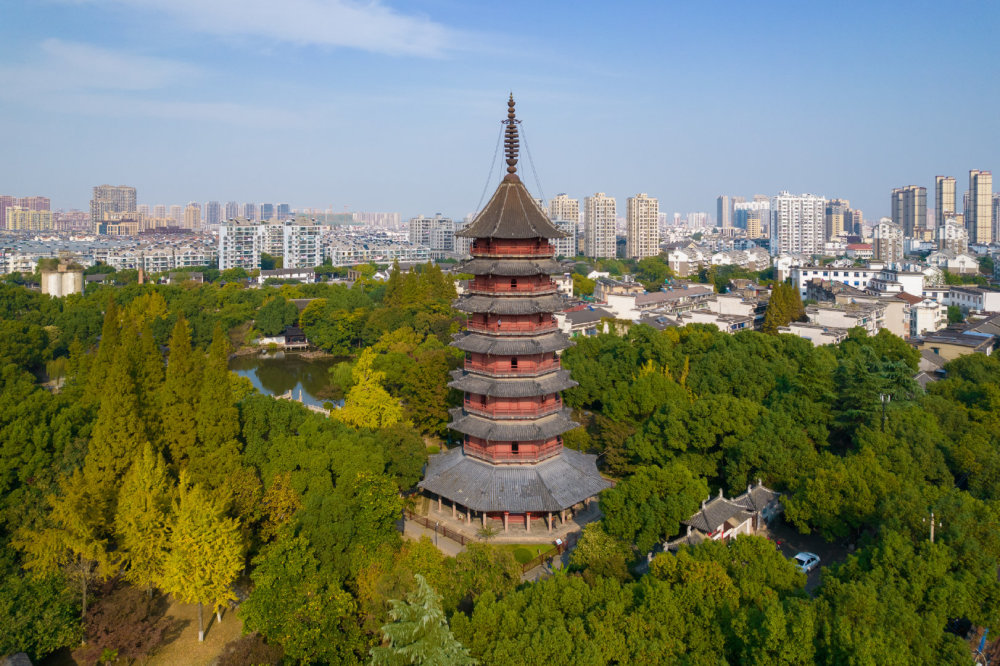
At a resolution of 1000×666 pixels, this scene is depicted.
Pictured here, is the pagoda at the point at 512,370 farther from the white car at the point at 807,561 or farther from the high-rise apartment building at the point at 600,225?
the high-rise apartment building at the point at 600,225

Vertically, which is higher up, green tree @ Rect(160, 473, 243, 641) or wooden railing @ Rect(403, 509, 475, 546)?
green tree @ Rect(160, 473, 243, 641)

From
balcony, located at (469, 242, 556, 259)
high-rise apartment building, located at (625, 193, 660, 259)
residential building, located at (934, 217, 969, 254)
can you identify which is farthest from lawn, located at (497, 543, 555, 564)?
residential building, located at (934, 217, 969, 254)

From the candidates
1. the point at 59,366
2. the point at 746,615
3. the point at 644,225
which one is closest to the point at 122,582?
the point at 746,615

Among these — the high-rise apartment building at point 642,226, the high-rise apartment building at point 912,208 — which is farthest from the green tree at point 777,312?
the high-rise apartment building at point 912,208

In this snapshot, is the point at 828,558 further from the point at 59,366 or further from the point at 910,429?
the point at 59,366

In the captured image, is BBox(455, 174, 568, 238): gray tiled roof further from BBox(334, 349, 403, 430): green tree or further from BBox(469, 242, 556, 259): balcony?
BBox(334, 349, 403, 430): green tree

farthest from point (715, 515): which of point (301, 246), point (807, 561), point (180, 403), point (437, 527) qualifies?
point (301, 246)

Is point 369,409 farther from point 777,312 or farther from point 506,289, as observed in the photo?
point 777,312
